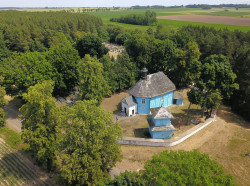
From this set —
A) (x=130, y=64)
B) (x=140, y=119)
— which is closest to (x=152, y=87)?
(x=140, y=119)

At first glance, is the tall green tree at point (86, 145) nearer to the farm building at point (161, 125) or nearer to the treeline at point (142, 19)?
the farm building at point (161, 125)

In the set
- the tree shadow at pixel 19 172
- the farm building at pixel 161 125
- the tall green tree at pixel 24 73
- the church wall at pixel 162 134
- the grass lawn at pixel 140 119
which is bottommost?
the tree shadow at pixel 19 172

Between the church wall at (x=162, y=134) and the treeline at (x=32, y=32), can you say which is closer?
the church wall at (x=162, y=134)

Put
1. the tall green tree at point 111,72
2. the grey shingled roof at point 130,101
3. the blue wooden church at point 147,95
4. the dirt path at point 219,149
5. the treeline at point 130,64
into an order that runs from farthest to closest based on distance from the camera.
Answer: the tall green tree at point 111,72 → the blue wooden church at point 147,95 → the grey shingled roof at point 130,101 → the treeline at point 130,64 → the dirt path at point 219,149

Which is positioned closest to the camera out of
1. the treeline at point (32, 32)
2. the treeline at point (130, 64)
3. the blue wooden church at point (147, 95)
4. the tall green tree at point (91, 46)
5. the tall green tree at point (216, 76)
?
the tall green tree at point (216, 76)

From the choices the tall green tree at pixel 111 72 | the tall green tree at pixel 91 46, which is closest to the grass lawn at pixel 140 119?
the tall green tree at pixel 111 72
